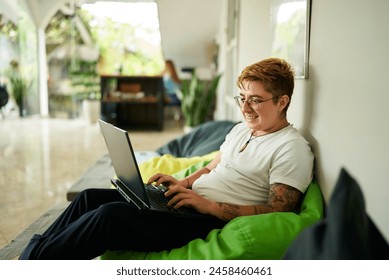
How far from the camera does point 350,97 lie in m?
1.21

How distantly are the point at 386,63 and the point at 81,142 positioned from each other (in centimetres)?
499

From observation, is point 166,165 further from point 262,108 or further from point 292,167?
point 292,167

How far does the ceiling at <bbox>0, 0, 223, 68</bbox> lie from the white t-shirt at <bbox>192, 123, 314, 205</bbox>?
3.61m

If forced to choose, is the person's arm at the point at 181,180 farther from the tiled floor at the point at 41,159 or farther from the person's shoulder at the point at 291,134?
the tiled floor at the point at 41,159

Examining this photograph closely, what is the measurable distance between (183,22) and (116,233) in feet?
16.4

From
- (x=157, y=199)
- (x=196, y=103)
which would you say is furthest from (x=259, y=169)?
(x=196, y=103)

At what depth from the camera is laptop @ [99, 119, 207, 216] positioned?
131cm

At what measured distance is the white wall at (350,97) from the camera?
101cm

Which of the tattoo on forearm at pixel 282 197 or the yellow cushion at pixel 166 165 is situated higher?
the tattoo on forearm at pixel 282 197

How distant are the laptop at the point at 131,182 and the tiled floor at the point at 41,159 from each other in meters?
0.87

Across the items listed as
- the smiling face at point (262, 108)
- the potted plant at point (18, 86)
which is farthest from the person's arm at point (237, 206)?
the potted plant at point (18, 86)

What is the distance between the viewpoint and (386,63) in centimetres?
98
